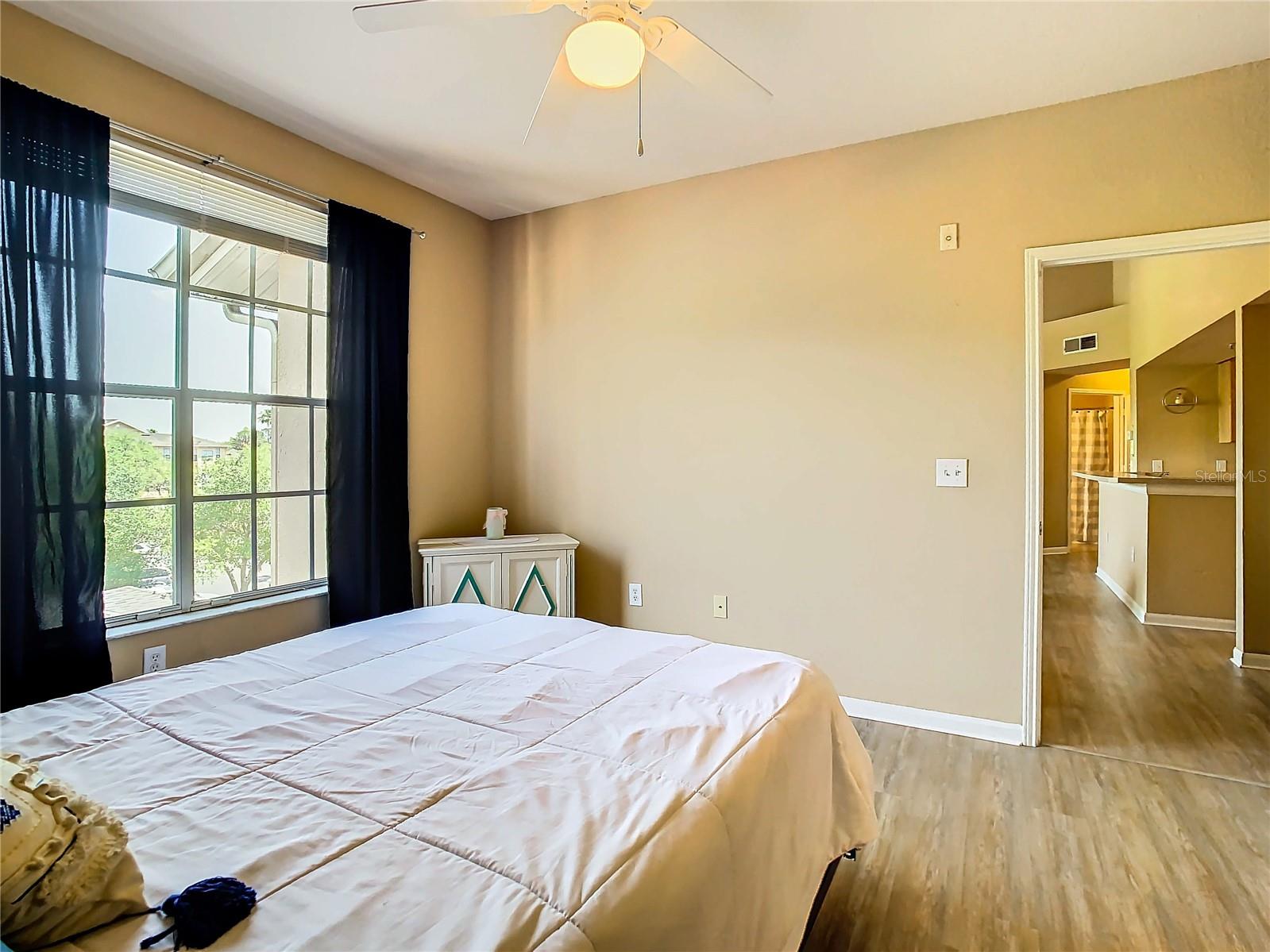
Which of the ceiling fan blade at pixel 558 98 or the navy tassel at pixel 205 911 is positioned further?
the ceiling fan blade at pixel 558 98

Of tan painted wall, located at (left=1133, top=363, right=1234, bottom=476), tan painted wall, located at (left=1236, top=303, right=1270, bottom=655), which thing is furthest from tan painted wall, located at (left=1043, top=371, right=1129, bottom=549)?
tan painted wall, located at (left=1236, top=303, right=1270, bottom=655)

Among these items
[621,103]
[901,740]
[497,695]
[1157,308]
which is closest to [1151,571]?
[1157,308]

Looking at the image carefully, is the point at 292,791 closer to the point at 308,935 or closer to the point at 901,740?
the point at 308,935

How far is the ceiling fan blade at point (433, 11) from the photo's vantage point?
1656 mm

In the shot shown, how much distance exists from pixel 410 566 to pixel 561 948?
291 centimetres

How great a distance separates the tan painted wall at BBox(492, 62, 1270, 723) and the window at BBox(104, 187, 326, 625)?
1.29m

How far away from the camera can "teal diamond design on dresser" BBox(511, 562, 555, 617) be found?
3527 millimetres

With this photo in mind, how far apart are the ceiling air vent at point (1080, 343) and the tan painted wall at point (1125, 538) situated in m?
1.42

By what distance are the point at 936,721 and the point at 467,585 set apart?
229 cm

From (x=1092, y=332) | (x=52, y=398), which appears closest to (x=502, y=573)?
(x=52, y=398)

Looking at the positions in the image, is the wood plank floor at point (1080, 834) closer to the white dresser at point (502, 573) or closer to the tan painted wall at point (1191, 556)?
the tan painted wall at point (1191, 556)

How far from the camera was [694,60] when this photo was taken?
1909 mm

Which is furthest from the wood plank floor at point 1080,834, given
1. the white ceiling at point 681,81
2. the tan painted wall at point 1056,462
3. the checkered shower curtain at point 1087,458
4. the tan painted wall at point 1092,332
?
the checkered shower curtain at point 1087,458

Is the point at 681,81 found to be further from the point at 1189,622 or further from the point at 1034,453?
the point at 1189,622
